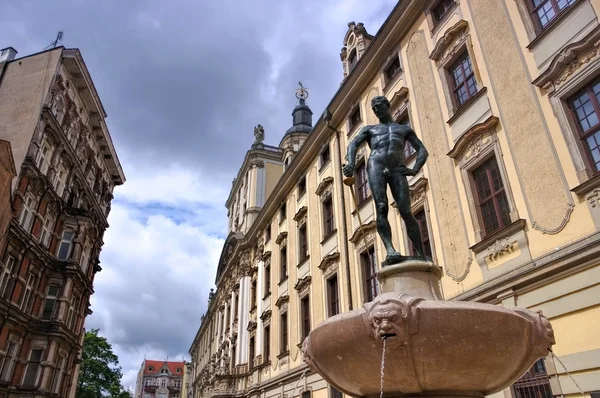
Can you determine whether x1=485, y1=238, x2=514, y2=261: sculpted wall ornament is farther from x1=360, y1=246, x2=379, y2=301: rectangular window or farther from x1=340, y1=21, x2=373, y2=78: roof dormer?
x1=340, y1=21, x2=373, y2=78: roof dormer

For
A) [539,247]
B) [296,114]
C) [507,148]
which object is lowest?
[539,247]

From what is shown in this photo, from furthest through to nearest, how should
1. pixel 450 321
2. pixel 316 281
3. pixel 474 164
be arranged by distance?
pixel 316 281 < pixel 474 164 < pixel 450 321

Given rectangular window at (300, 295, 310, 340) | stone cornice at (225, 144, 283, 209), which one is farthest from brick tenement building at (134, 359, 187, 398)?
rectangular window at (300, 295, 310, 340)

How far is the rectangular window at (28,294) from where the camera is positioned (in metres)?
20.1

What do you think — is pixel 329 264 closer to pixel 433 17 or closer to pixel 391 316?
pixel 433 17

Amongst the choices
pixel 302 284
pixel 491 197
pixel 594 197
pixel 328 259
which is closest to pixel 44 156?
pixel 302 284

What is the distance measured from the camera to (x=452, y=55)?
12.4m

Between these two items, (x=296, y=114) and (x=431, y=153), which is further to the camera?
(x=296, y=114)

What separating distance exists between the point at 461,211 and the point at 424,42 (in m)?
5.97

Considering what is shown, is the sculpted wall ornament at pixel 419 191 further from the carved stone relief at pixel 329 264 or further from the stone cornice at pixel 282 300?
the stone cornice at pixel 282 300

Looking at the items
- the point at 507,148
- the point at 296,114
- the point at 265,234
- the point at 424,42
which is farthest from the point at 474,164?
the point at 296,114

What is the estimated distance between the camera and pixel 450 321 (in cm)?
357

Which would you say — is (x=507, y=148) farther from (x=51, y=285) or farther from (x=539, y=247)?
(x=51, y=285)

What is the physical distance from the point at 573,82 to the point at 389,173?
221 inches
